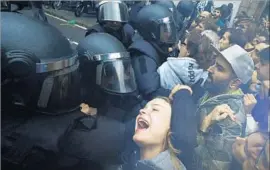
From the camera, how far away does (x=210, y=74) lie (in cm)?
112

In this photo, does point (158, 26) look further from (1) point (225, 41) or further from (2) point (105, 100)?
(1) point (225, 41)

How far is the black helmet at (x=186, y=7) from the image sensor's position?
5.53 feet

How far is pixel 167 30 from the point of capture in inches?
91.1

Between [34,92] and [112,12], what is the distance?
→ 1.71m

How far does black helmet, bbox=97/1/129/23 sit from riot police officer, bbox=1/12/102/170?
1485mm

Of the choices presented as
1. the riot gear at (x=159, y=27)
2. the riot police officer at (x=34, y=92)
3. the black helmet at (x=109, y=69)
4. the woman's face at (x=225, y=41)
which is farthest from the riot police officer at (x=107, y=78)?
the woman's face at (x=225, y=41)

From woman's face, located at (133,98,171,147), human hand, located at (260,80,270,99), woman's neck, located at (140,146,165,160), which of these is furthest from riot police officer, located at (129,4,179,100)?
human hand, located at (260,80,270,99)

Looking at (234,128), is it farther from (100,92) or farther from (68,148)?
(100,92)

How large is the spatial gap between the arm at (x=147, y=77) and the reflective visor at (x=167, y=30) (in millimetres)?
478

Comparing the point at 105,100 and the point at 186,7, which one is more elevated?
the point at 186,7

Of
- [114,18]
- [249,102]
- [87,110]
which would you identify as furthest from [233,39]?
[114,18]

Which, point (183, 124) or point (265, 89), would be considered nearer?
point (265, 89)

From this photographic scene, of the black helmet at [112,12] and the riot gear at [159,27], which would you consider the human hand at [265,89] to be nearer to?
the riot gear at [159,27]

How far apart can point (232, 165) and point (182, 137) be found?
205 mm
